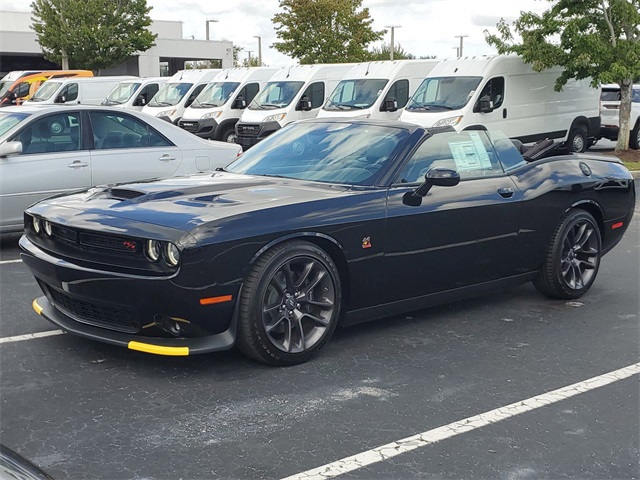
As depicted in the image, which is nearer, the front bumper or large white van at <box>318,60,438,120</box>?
the front bumper

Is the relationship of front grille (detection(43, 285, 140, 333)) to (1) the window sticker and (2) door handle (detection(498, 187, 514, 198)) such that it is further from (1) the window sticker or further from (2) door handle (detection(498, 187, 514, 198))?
(2) door handle (detection(498, 187, 514, 198))

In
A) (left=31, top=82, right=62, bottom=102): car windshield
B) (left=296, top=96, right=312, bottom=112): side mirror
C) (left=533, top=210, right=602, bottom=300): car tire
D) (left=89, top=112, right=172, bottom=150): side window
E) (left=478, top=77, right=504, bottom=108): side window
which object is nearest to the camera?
(left=533, top=210, right=602, bottom=300): car tire

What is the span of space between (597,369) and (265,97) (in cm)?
1802

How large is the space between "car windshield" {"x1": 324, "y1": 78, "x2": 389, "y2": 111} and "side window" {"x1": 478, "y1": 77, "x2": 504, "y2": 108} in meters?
3.09

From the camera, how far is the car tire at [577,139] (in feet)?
65.6

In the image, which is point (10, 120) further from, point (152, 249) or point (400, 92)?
point (400, 92)

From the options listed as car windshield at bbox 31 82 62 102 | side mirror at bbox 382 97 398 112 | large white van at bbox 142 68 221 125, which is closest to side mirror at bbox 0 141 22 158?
side mirror at bbox 382 97 398 112

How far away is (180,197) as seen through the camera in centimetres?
525

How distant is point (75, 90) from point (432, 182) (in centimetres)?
2436

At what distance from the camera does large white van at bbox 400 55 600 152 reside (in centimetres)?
1777

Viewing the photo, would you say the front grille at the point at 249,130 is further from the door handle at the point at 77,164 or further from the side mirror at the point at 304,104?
the door handle at the point at 77,164

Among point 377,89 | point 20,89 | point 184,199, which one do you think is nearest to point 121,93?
point 20,89

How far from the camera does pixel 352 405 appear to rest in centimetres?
452

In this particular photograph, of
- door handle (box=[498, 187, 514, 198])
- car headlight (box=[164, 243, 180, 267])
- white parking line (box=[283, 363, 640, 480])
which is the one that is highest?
door handle (box=[498, 187, 514, 198])
